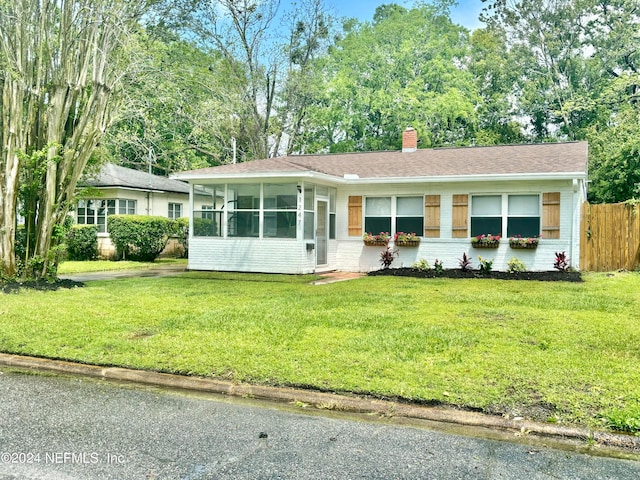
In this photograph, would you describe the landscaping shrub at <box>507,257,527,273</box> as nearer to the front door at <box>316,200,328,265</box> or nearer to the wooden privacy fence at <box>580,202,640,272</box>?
the wooden privacy fence at <box>580,202,640,272</box>

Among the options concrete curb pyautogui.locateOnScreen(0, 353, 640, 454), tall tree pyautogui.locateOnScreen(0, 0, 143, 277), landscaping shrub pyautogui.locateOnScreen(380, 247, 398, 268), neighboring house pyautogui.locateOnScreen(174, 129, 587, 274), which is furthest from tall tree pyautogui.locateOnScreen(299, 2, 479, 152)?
concrete curb pyautogui.locateOnScreen(0, 353, 640, 454)

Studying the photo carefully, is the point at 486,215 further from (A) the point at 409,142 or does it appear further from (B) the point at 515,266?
(A) the point at 409,142

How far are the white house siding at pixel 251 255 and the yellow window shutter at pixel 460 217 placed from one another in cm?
379

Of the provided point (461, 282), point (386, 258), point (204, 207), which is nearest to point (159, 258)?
point (204, 207)

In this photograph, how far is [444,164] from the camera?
16031 millimetres

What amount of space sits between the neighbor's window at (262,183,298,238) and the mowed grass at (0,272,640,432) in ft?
13.1

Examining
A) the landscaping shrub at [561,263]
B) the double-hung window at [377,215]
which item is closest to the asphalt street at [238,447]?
the landscaping shrub at [561,263]

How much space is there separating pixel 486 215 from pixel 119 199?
13538 millimetres

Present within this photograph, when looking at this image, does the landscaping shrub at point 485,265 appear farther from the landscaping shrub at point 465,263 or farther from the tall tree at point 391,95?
the tall tree at point 391,95

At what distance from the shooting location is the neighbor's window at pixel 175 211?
2409 cm

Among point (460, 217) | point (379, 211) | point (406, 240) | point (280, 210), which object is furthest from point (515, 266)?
point (280, 210)

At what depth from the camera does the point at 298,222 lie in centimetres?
1452

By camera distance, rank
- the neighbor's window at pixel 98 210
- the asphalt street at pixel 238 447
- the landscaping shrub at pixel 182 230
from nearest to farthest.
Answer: the asphalt street at pixel 238 447 < the neighbor's window at pixel 98 210 < the landscaping shrub at pixel 182 230

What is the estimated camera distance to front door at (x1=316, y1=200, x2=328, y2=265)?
15359 millimetres
